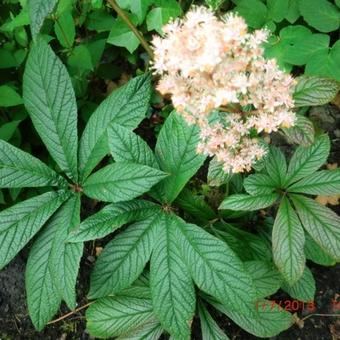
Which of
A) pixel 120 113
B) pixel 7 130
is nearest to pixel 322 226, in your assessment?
pixel 120 113

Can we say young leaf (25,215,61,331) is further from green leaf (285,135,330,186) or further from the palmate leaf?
→ green leaf (285,135,330,186)

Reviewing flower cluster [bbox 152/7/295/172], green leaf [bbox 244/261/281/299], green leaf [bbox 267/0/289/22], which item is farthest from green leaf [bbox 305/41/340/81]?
green leaf [bbox 244/261/281/299]

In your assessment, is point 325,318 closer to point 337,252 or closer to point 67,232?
point 337,252

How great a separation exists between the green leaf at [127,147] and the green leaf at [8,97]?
61cm

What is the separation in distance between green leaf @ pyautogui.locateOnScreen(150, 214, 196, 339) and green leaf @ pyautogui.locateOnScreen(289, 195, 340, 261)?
46 cm

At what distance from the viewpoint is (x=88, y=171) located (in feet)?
5.57

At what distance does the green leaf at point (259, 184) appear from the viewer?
160 cm

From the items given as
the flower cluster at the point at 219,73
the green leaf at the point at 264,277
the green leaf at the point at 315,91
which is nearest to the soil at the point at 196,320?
the green leaf at the point at 264,277

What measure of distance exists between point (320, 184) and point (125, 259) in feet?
2.43

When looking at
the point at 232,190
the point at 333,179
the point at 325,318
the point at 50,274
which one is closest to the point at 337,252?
the point at 333,179

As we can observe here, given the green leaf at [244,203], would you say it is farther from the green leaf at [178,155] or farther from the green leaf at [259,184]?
the green leaf at [178,155]

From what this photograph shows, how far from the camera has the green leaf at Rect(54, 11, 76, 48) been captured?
2.08 metres

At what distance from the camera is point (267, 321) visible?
179cm

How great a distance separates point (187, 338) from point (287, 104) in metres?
0.85
